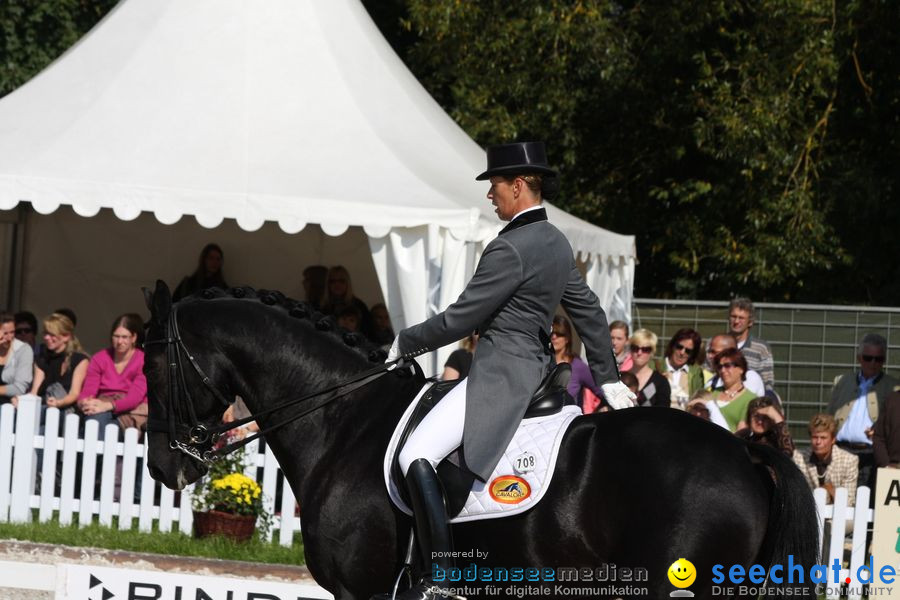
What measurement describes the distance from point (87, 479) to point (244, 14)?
461 centimetres

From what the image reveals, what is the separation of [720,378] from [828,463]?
1.06m

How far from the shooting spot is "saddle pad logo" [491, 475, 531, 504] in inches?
193

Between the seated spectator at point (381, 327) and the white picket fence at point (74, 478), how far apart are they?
275cm

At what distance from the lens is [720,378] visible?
995 cm

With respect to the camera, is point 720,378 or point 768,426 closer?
point 768,426

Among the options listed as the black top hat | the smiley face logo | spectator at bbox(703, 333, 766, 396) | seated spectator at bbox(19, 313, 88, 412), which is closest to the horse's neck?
the black top hat

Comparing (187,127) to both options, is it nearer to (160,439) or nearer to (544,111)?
(160,439)

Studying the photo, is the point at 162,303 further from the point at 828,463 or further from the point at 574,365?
the point at 828,463

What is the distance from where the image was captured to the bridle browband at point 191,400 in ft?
17.7

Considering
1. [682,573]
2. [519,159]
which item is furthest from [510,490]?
[519,159]

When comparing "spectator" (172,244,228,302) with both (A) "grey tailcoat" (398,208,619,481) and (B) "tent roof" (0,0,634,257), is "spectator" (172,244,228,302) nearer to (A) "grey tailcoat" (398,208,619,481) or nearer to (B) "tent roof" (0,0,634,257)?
(B) "tent roof" (0,0,634,257)

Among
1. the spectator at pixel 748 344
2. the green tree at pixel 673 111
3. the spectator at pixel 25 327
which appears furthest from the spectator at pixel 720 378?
the green tree at pixel 673 111

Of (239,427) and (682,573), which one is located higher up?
(239,427)

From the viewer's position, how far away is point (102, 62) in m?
11.8
